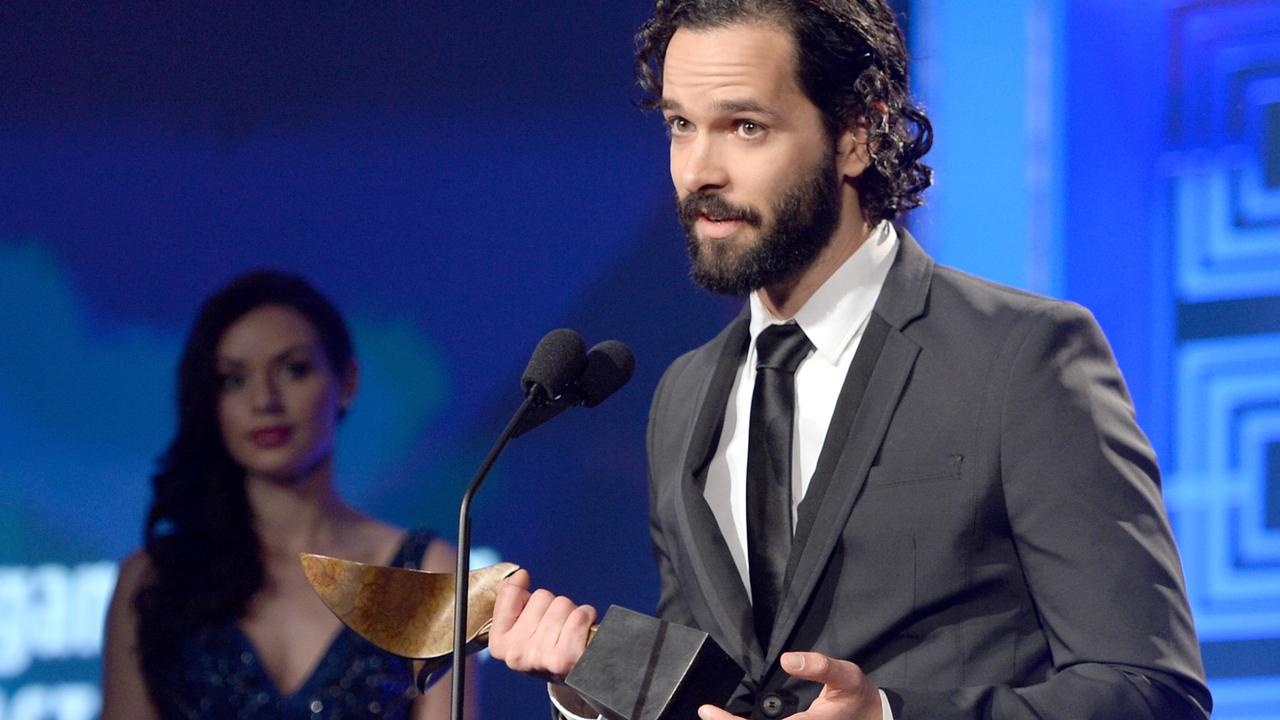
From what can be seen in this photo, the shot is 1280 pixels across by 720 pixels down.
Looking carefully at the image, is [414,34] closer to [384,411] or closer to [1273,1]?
[384,411]

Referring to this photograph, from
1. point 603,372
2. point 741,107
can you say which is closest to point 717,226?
point 741,107

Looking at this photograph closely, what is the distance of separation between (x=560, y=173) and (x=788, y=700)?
6.56 feet

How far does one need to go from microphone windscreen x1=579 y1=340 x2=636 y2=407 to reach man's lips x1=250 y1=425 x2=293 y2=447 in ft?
6.39

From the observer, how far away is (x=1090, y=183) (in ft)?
9.53

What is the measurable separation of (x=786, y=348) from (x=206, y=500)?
2008 millimetres

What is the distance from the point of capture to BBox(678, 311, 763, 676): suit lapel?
184 centimetres

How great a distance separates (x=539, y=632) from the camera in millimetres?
1646

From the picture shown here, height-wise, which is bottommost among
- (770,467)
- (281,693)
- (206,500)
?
(281,693)

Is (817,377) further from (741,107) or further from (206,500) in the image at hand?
(206,500)

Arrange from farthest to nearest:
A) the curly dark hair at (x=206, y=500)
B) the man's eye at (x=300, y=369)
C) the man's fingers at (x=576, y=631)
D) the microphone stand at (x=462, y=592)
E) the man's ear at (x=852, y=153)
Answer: the man's eye at (x=300, y=369)
the curly dark hair at (x=206, y=500)
the man's ear at (x=852, y=153)
the man's fingers at (x=576, y=631)
the microphone stand at (x=462, y=592)

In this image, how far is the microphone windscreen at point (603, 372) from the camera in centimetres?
176

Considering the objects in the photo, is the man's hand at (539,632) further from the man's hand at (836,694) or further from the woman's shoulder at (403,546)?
the woman's shoulder at (403,546)

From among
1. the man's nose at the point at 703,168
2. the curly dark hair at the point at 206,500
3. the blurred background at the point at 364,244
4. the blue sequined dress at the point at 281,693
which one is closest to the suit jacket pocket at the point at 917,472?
the man's nose at the point at 703,168

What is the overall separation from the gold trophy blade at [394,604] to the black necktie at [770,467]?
14.9 inches
